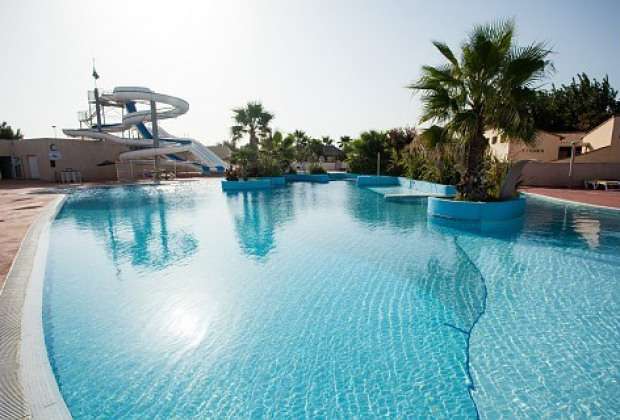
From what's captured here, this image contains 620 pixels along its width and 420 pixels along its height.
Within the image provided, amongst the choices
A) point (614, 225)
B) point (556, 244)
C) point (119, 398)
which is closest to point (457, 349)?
point (119, 398)

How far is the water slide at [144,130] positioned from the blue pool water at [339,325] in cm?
2445

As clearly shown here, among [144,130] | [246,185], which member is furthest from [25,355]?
[144,130]

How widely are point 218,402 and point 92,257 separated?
5.85m

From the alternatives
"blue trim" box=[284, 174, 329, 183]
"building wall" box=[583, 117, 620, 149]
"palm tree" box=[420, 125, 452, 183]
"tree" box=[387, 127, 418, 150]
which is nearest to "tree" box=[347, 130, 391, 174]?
"tree" box=[387, 127, 418, 150]

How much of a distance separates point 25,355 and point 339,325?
130 inches

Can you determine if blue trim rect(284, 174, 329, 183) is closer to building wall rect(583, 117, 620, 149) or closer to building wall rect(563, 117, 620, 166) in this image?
building wall rect(563, 117, 620, 166)

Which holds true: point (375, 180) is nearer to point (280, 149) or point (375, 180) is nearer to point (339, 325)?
point (280, 149)

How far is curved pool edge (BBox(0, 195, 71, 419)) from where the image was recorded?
8.22 ft

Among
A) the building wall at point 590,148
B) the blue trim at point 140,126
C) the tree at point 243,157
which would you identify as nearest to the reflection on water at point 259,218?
the tree at point 243,157

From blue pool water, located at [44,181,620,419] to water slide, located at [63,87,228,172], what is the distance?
2445 cm

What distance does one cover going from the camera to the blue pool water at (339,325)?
2.92 metres

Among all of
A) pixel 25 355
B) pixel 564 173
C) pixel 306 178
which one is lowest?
pixel 25 355

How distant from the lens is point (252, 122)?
2873cm

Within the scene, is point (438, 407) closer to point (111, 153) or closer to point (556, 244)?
point (556, 244)
